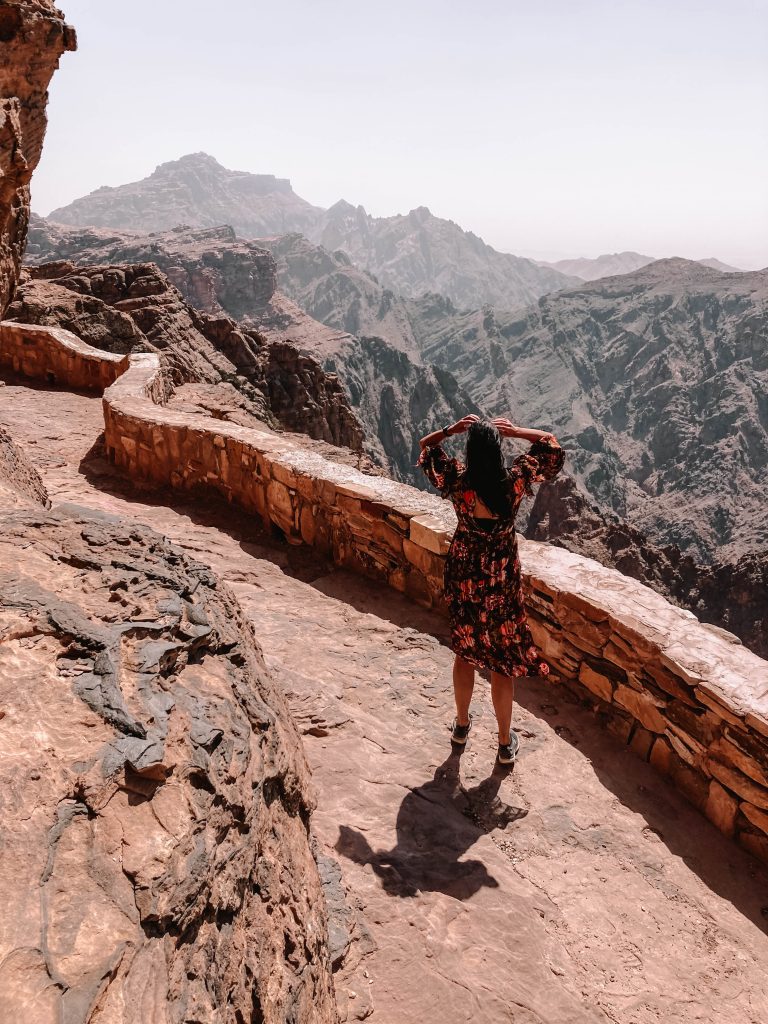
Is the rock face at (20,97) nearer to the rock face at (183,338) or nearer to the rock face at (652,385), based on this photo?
the rock face at (183,338)

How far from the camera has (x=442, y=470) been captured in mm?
2711

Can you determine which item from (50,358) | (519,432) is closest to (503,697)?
(519,432)

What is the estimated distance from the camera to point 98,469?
19.1ft

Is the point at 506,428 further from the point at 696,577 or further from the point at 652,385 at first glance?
the point at 652,385

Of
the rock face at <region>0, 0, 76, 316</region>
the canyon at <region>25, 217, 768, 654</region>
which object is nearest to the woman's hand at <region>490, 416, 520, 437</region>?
the rock face at <region>0, 0, 76, 316</region>

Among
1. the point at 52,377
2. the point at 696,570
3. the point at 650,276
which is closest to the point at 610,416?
the point at 650,276

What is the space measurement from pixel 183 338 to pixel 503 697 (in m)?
21.5

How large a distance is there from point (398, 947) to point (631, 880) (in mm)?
956

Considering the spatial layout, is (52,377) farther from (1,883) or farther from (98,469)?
(1,883)

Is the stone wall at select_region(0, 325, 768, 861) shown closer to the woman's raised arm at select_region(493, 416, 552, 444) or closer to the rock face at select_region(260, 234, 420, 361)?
the woman's raised arm at select_region(493, 416, 552, 444)

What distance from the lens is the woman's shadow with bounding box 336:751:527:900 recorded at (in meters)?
2.16

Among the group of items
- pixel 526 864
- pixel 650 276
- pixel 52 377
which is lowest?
pixel 526 864

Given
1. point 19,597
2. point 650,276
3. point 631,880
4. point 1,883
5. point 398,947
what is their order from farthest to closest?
point 650,276 < point 631,880 < point 398,947 < point 19,597 < point 1,883

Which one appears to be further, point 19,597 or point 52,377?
point 52,377
